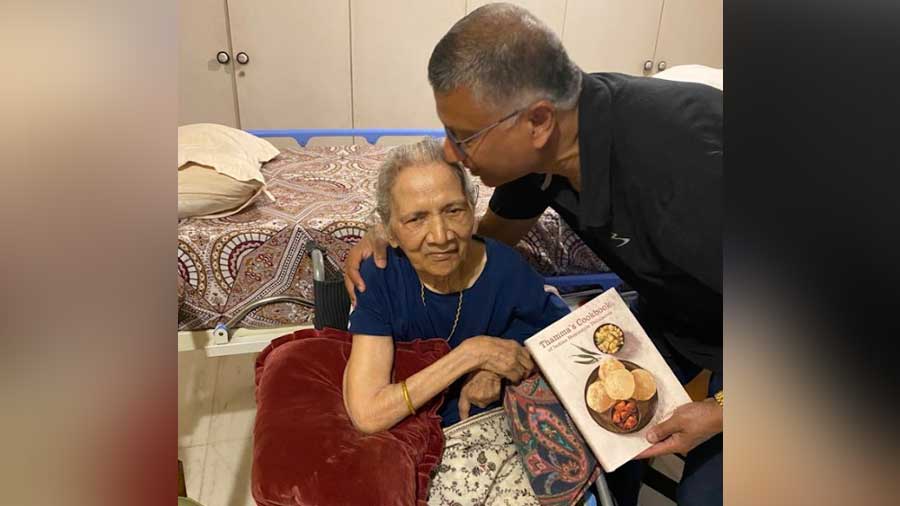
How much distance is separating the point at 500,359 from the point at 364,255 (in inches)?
11.6

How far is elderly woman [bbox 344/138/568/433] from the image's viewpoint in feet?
2.92

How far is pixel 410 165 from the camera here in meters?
0.90

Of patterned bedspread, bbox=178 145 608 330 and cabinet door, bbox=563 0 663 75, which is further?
cabinet door, bbox=563 0 663 75

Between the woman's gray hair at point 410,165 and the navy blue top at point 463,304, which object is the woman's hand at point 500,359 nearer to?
the navy blue top at point 463,304

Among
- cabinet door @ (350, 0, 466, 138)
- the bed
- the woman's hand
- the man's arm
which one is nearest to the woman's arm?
the woman's hand

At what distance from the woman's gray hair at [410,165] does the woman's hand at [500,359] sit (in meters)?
0.22

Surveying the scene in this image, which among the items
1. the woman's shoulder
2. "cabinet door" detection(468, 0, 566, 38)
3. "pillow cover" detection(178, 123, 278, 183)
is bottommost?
the woman's shoulder

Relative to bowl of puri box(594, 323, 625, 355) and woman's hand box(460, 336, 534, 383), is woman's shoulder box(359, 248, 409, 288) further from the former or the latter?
bowl of puri box(594, 323, 625, 355)

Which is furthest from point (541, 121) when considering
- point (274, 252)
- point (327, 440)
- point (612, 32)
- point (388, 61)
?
point (388, 61)

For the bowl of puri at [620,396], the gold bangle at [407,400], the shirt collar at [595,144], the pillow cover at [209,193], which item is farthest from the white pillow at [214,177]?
the bowl of puri at [620,396]

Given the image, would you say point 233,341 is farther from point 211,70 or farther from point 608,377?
point 211,70

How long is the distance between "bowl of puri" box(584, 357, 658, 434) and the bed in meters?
0.72
